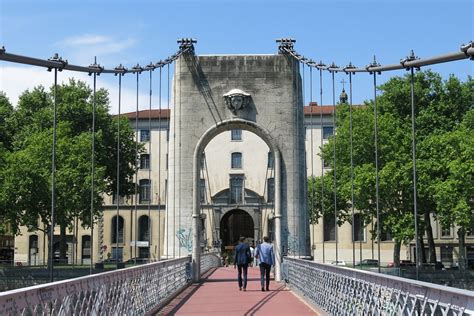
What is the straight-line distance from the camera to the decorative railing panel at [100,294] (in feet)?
21.8

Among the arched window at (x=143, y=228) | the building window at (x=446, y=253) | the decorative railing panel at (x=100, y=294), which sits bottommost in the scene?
the building window at (x=446, y=253)

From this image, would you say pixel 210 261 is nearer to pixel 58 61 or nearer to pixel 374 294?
pixel 58 61

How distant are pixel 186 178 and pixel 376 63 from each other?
901cm

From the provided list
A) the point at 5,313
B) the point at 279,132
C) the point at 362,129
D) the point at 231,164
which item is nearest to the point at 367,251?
the point at 231,164

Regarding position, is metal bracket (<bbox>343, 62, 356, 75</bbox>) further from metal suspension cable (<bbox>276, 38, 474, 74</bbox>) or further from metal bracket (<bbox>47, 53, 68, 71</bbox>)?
metal bracket (<bbox>47, 53, 68, 71</bbox>)

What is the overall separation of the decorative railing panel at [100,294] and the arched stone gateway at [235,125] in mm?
6466

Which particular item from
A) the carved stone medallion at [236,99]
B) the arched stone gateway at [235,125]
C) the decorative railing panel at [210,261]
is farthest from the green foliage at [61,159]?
the carved stone medallion at [236,99]

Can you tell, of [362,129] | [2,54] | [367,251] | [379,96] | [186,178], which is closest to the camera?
[2,54]

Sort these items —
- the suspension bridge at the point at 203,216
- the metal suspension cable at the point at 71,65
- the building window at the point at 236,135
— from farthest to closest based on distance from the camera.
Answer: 1. the building window at the point at 236,135
2. the metal suspension cable at the point at 71,65
3. the suspension bridge at the point at 203,216

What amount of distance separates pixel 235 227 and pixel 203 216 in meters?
35.1

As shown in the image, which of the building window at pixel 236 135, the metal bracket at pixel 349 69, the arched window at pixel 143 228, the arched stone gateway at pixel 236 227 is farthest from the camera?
the arched window at pixel 143 228

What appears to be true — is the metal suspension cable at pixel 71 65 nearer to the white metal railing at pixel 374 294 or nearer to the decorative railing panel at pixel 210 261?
the white metal railing at pixel 374 294

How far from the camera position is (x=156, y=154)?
62.5m

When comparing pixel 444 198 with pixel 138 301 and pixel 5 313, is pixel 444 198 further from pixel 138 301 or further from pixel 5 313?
pixel 5 313
